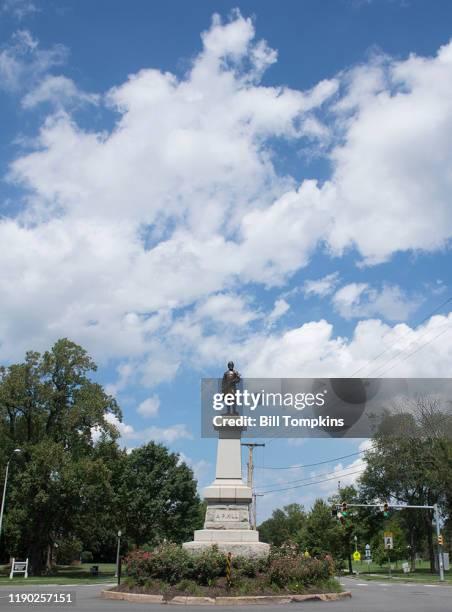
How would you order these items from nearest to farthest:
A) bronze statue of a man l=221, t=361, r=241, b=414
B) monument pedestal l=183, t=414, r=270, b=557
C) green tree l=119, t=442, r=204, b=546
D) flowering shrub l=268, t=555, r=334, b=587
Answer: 1. flowering shrub l=268, t=555, r=334, b=587
2. monument pedestal l=183, t=414, r=270, b=557
3. bronze statue of a man l=221, t=361, r=241, b=414
4. green tree l=119, t=442, r=204, b=546

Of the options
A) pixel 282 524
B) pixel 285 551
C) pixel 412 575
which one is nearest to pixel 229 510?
pixel 285 551

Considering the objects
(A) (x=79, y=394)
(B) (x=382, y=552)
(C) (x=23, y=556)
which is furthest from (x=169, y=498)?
(B) (x=382, y=552)

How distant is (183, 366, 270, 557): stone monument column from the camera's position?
769 inches

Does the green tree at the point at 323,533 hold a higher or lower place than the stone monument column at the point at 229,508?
lower

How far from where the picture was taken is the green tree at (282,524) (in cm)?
12795

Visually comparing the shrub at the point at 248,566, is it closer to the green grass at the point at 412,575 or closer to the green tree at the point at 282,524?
the green grass at the point at 412,575

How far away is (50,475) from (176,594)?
23.5 m

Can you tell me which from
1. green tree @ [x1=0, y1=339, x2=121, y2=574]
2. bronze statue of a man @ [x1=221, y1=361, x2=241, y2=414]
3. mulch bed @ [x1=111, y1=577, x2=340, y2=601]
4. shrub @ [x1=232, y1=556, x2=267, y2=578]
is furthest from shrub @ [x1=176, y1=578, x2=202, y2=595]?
green tree @ [x1=0, y1=339, x2=121, y2=574]

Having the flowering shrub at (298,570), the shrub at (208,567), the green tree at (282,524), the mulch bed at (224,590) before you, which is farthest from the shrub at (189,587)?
the green tree at (282,524)

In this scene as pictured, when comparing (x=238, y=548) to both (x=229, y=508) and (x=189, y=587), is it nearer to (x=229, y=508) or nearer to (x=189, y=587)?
(x=229, y=508)

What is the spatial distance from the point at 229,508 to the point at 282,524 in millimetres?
131350

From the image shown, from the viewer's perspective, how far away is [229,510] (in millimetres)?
20562

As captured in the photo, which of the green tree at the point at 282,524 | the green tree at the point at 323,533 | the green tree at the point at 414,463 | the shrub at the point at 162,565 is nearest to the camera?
the shrub at the point at 162,565

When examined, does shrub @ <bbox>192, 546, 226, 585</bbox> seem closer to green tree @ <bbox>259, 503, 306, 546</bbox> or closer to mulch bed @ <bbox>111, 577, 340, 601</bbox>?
mulch bed @ <bbox>111, 577, 340, 601</bbox>
